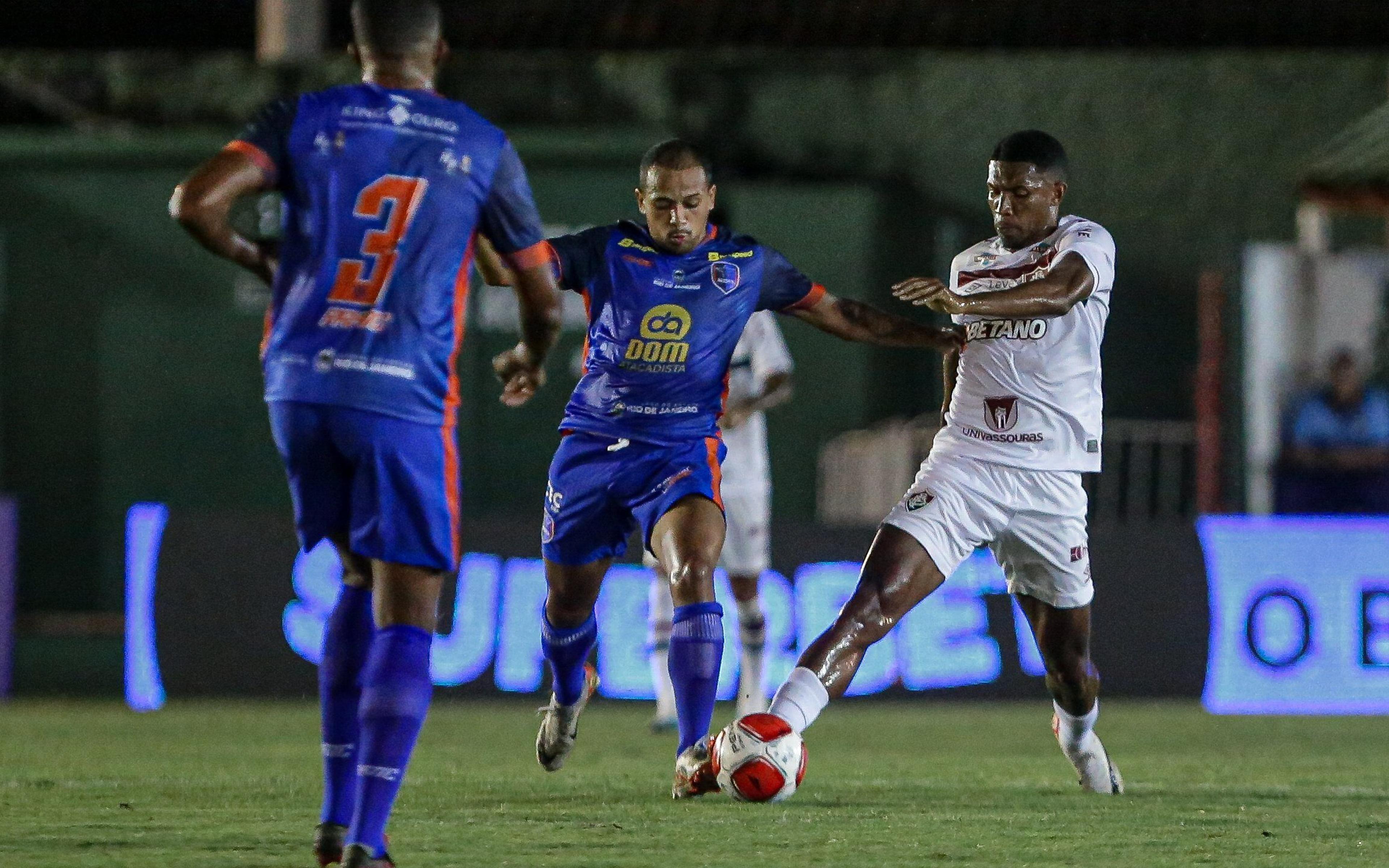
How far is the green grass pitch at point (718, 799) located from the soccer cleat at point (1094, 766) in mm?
115

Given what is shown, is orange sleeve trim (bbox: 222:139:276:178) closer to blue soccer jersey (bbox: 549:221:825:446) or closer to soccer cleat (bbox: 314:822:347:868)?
soccer cleat (bbox: 314:822:347:868)

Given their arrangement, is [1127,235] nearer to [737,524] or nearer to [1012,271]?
[737,524]

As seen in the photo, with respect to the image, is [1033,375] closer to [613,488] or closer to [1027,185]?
[1027,185]

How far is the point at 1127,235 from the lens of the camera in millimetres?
16750

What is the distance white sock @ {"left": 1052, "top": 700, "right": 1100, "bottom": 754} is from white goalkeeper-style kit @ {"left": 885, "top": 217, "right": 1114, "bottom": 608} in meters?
0.42

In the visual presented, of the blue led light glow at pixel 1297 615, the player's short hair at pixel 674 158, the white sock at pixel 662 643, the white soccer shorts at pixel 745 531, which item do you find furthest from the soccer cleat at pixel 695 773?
the blue led light glow at pixel 1297 615

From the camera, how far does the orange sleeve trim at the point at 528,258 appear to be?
475cm

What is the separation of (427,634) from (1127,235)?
1299cm

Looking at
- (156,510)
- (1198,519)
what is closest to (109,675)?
(156,510)

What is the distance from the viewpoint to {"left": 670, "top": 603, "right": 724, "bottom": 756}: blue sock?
6.37 metres

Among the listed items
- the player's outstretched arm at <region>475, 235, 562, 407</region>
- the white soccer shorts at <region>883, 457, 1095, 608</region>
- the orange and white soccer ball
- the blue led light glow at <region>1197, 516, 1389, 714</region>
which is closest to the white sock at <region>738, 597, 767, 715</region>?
the blue led light glow at <region>1197, 516, 1389, 714</region>

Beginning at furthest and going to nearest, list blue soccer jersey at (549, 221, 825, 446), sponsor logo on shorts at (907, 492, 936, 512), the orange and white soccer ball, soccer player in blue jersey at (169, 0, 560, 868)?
1. blue soccer jersey at (549, 221, 825, 446)
2. sponsor logo on shorts at (907, 492, 936, 512)
3. the orange and white soccer ball
4. soccer player in blue jersey at (169, 0, 560, 868)

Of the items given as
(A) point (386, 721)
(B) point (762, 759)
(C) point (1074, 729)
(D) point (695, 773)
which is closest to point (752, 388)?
(C) point (1074, 729)

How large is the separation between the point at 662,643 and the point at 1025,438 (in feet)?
12.8
